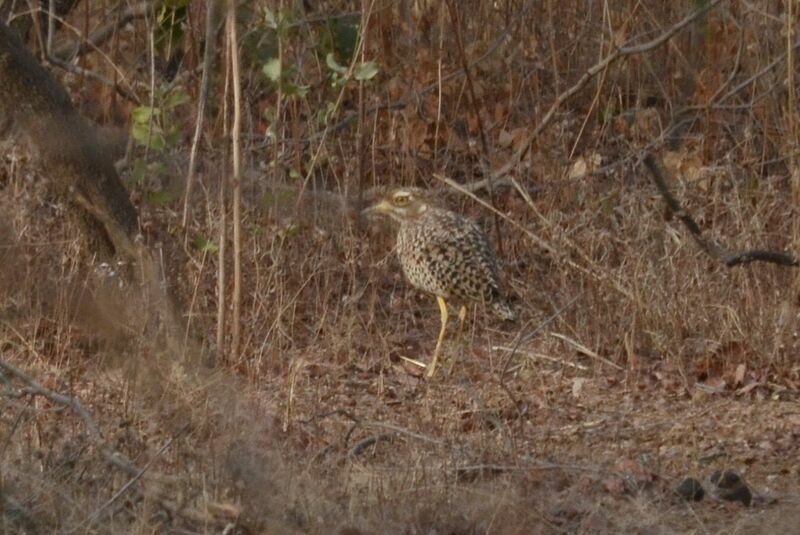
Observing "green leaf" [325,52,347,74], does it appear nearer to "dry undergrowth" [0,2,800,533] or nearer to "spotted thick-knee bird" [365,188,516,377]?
"dry undergrowth" [0,2,800,533]

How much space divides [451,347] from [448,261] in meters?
0.39

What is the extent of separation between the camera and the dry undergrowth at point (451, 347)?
4.86 metres

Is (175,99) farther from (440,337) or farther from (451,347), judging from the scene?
(451,347)

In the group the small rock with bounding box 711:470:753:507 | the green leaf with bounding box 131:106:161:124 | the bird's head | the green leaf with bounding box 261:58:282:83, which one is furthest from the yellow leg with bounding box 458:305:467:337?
the small rock with bounding box 711:470:753:507

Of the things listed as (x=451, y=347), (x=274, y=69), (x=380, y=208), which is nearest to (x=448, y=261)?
(x=451, y=347)

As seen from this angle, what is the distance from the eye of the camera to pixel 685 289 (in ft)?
24.3

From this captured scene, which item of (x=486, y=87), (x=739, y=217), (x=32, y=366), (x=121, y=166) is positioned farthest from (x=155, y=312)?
(x=486, y=87)

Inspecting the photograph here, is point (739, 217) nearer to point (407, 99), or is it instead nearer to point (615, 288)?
point (615, 288)

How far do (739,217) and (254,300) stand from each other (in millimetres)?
2328

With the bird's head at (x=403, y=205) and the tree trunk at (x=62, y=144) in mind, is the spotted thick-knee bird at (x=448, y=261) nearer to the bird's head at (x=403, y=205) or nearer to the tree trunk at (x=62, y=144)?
the bird's head at (x=403, y=205)

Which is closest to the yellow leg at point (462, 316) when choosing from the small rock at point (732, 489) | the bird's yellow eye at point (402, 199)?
the bird's yellow eye at point (402, 199)

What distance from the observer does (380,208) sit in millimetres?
8398

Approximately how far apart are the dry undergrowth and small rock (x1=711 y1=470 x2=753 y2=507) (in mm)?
74

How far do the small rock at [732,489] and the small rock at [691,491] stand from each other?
0.06 m
